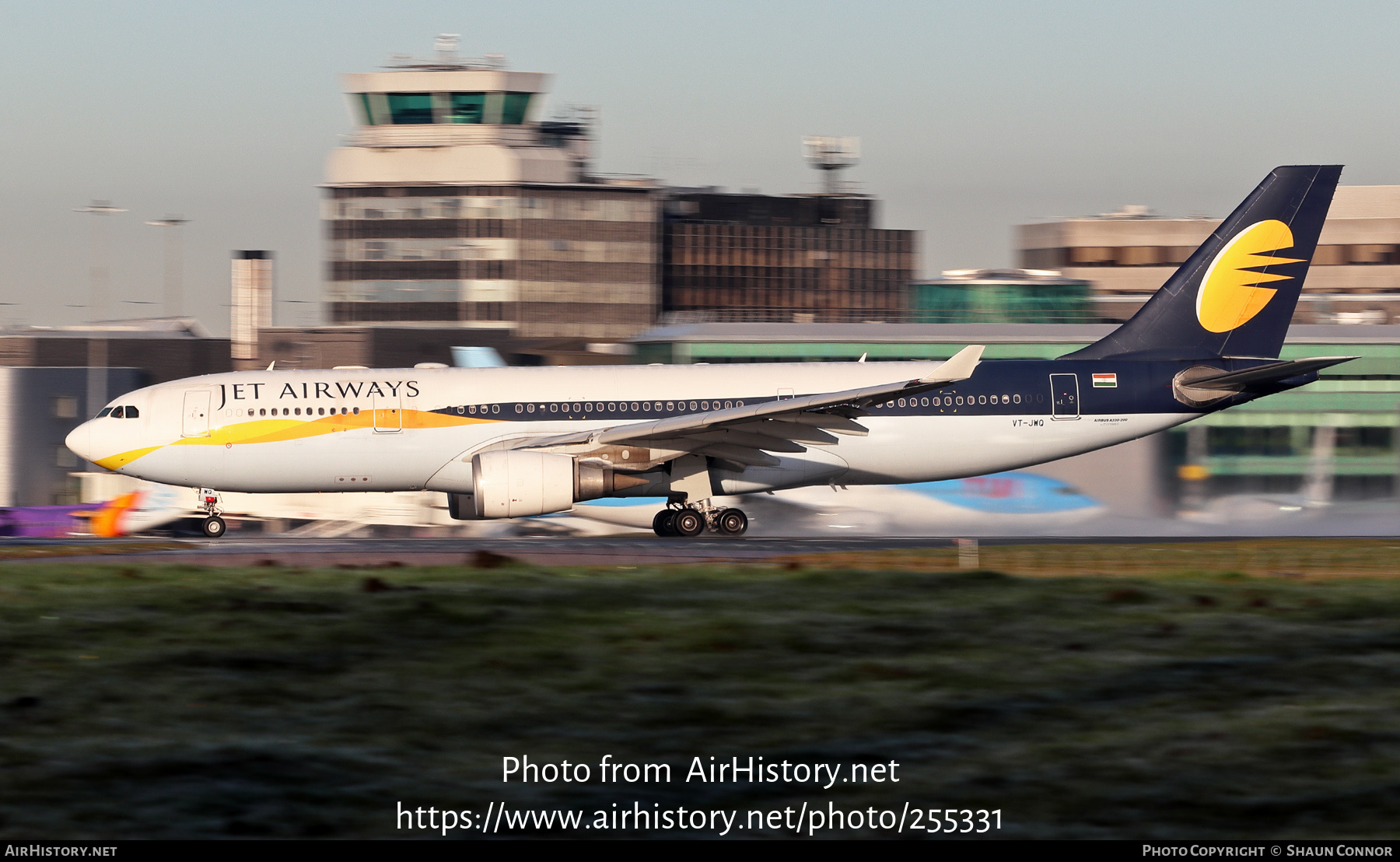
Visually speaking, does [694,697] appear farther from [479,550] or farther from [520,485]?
[520,485]

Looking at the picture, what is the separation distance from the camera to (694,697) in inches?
404

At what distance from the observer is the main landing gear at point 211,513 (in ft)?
102

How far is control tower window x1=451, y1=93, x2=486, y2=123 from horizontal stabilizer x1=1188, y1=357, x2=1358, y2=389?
89.9 meters

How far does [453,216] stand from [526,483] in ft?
301

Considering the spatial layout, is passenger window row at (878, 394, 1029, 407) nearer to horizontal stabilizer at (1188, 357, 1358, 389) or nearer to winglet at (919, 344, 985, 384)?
winglet at (919, 344, 985, 384)

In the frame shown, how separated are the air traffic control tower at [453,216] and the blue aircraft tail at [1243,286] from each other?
8552 centimetres

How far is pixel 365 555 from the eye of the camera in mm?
20578

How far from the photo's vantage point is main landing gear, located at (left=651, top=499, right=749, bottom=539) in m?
29.6

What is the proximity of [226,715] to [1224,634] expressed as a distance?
7896mm

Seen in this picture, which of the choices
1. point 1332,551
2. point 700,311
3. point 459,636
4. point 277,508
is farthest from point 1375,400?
point 700,311

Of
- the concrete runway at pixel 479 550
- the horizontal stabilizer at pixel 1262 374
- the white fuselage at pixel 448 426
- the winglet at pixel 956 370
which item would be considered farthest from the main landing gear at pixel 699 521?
the horizontal stabilizer at pixel 1262 374

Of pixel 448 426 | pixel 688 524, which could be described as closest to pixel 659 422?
pixel 688 524

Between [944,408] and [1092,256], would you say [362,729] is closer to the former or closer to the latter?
[944,408]

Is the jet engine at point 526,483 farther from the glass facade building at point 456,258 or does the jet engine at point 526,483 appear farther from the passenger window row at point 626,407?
the glass facade building at point 456,258
